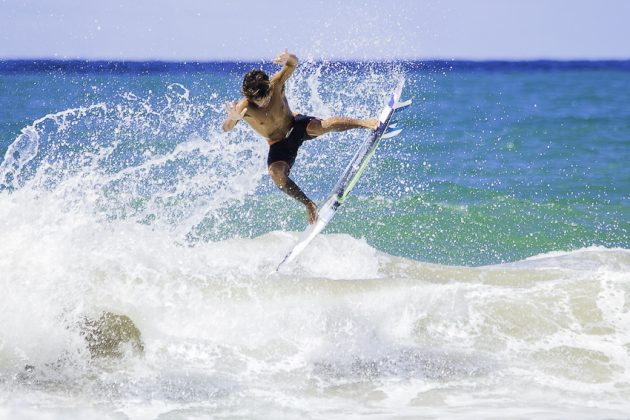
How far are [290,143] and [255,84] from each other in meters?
0.72

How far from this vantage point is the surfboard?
757 centimetres

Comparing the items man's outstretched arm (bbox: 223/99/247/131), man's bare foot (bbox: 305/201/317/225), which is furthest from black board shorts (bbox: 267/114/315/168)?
man's outstretched arm (bbox: 223/99/247/131)

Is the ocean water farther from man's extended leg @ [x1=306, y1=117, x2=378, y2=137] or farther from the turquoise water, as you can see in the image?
man's extended leg @ [x1=306, y1=117, x2=378, y2=137]

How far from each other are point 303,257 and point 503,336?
2.54 meters

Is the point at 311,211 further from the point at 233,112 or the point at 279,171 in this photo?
the point at 233,112

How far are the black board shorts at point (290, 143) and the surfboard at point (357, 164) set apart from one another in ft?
1.71

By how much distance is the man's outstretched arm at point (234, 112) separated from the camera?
23.1ft

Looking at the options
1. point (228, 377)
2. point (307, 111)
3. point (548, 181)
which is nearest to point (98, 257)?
point (228, 377)

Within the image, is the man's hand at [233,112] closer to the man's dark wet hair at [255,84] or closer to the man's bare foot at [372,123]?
the man's dark wet hair at [255,84]

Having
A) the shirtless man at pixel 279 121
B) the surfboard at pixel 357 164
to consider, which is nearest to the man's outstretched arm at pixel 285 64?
the shirtless man at pixel 279 121

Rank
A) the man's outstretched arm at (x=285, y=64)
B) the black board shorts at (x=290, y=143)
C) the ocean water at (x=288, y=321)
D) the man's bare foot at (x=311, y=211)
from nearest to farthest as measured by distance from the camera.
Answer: the ocean water at (x=288, y=321) < the man's outstretched arm at (x=285, y=64) < the black board shorts at (x=290, y=143) < the man's bare foot at (x=311, y=211)

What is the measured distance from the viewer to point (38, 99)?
3525 cm

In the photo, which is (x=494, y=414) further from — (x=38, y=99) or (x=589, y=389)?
(x=38, y=99)

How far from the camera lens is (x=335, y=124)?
24.5ft
